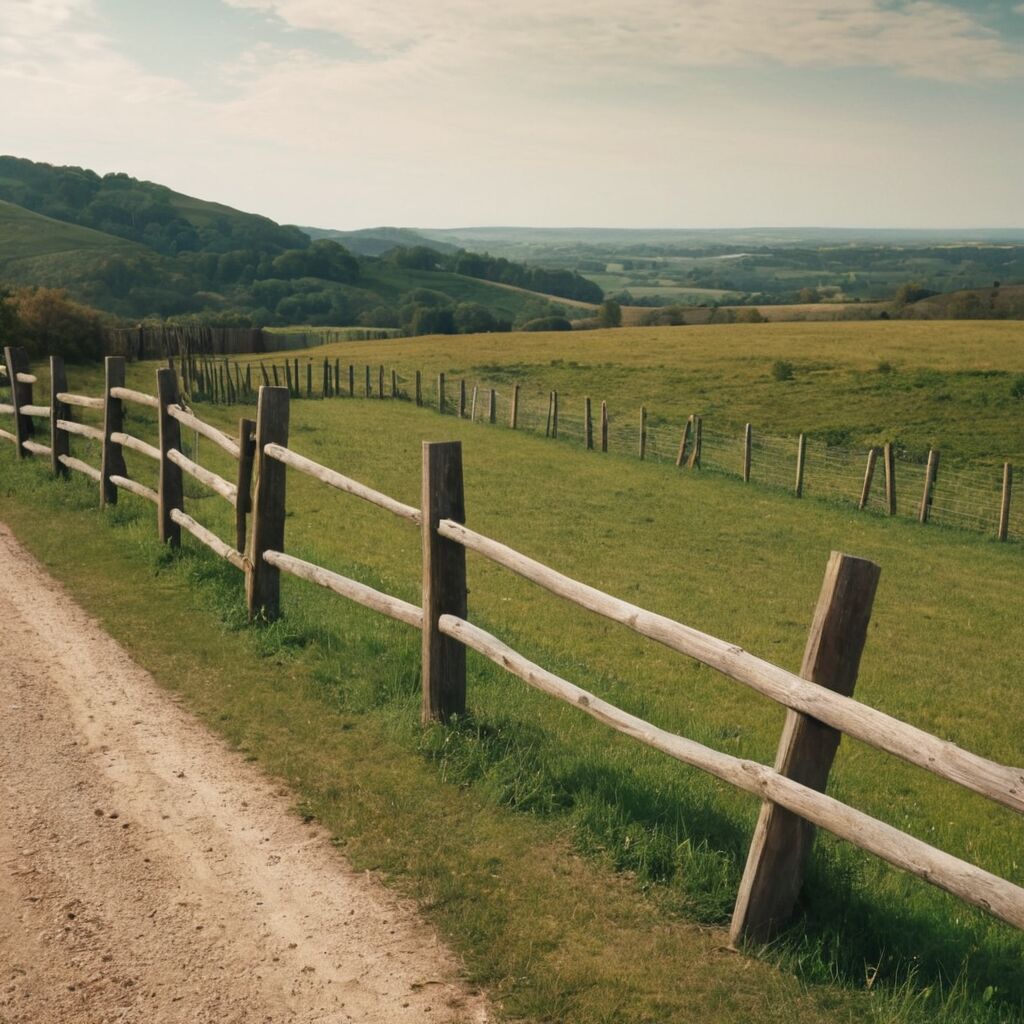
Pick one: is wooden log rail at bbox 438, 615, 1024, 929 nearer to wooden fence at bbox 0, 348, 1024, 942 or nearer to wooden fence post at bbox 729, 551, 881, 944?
wooden fence at bbox 0, 348, 1024, 942

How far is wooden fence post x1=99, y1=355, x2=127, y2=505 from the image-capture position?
12.3m

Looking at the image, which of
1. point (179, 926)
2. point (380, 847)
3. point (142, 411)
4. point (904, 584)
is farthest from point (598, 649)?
point (142, 411)

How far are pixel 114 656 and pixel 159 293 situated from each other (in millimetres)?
134607

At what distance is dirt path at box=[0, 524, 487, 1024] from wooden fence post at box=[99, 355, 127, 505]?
6.09 m

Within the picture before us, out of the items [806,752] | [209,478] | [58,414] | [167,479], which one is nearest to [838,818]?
[806,752]

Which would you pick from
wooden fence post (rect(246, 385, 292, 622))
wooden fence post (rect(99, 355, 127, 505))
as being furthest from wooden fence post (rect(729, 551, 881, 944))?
wooden fence post (rect(99, 355, 127, 505))

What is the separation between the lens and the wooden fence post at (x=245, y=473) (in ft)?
29.3

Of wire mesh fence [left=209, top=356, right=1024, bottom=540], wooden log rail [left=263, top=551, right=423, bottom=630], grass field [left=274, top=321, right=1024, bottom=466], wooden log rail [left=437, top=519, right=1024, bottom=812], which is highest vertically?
wooden log rail [left=437, top=519, right=1024, bottom=812]

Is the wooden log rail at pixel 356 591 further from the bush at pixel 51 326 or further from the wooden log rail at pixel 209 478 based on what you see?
the bush at pixel 51 326

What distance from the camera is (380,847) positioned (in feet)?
17.0

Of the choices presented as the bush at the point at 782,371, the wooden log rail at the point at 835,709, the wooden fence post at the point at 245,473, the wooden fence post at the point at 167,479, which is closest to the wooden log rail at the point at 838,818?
the wooden log rail at the point at 835,709

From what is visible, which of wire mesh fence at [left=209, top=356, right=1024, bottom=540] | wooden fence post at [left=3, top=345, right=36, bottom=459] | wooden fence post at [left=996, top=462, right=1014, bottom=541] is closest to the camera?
wooden fence post at [left=3, top=345, right=36, bottom=459]

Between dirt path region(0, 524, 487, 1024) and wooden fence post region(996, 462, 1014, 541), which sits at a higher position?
dirt path region(0, 524, 487, 1024)

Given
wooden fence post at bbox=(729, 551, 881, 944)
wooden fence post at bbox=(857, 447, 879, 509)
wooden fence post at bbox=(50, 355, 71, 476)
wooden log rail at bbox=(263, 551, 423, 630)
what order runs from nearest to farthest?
1. wooden fence post at bbox=(729, 551, 881, 944)
2. wooden log rail at bbox=(263, 551, 423, 630)
3. wooden fence post at bbox=(50, 355, 71, 476)
4. wooden fence post at bbox=(857, 447, 879, 509)
